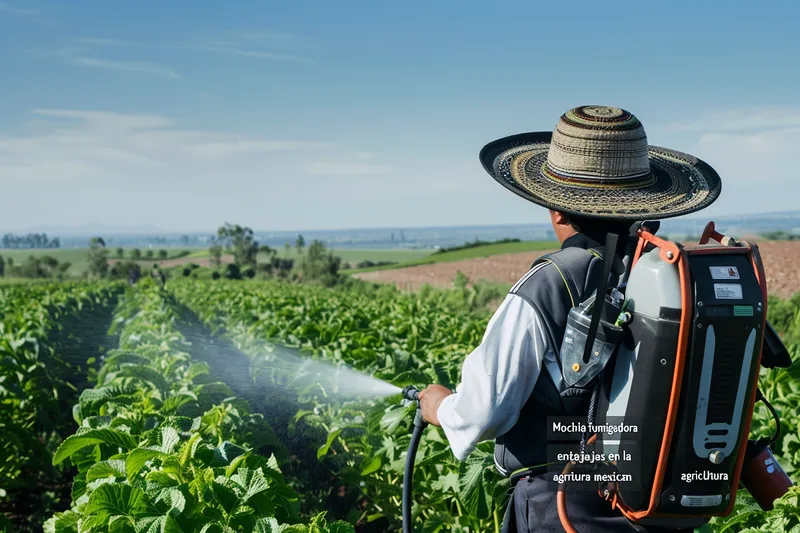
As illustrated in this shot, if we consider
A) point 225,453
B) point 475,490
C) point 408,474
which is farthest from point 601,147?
point 225,453

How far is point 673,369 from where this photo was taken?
1970mm

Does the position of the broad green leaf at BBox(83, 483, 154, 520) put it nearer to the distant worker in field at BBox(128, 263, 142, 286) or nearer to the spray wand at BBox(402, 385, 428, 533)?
the spray wand at BBox(402, 385, 428, 533)

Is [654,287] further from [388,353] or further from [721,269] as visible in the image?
Answer: [388,353]

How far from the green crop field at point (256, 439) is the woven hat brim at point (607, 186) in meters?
1.07

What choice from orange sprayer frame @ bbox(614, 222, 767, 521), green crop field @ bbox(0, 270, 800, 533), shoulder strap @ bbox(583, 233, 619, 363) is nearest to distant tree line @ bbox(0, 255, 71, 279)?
green crop field @ bbox(0, 270, 800, 533)

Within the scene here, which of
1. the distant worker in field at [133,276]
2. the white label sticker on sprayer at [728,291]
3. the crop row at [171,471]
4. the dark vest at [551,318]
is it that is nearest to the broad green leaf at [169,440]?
the crop row at [171,471]

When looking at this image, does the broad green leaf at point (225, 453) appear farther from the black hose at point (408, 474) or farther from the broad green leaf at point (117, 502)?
the black hose at point (408, 474)

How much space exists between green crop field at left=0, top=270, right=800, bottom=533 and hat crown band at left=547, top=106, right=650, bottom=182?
125 centimetres

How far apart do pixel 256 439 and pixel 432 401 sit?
1890 millimetres

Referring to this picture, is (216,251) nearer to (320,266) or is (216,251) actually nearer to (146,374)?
(320,266)

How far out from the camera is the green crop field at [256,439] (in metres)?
2.65

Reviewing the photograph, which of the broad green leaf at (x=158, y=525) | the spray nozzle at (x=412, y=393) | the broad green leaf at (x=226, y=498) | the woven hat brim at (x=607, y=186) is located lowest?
the broad green leaf at (x=158, y=525)

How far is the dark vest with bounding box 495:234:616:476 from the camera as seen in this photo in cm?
222

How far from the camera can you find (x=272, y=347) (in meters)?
7.14
